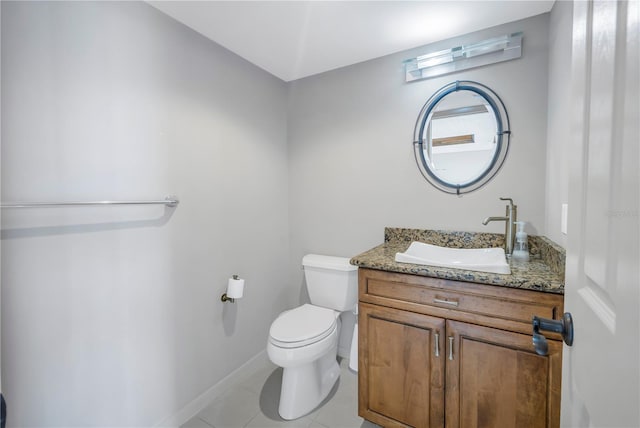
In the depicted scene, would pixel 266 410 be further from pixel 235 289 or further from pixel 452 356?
pixel 452 356

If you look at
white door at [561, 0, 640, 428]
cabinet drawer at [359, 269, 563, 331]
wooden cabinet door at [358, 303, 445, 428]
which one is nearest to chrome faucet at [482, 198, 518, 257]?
cabinet drawer at [359, 269, 563, 331]

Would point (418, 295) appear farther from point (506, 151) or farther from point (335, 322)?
point (506, 151)

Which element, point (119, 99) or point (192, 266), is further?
point (192, 266)

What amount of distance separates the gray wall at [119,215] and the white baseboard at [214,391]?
0.06m

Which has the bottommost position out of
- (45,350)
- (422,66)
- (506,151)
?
(45,350)

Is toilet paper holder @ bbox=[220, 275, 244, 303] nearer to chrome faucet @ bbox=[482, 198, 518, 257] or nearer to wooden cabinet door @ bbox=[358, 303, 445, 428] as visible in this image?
wooden cabinet door @ bbox=[358, 303, 445, 428]

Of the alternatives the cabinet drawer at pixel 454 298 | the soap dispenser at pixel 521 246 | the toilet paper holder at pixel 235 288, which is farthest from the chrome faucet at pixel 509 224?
the toilet paper holder at pixel 235 288

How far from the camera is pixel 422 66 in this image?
1760 millimetres

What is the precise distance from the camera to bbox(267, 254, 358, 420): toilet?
1.54m

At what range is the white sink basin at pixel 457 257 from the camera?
1225 millimetres

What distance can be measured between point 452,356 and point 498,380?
7.0 inches

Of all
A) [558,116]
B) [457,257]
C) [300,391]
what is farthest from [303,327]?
[558,116]

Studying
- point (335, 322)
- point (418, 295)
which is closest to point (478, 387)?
point (418, 295)

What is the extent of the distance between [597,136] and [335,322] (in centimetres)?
155
